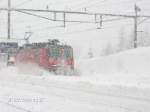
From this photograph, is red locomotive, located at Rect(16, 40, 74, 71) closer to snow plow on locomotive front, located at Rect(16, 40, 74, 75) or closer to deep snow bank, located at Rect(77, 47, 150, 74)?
snow plow on locomotive front, located at Rect(16, 40, 74, 75)

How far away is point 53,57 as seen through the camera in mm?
32594

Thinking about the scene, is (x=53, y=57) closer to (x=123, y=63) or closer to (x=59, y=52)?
(x=59, y=52)

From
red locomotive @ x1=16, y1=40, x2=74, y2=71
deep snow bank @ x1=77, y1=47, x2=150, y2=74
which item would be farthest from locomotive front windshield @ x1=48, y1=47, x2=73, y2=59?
deep snow bank @ x1=77, y1=47, x2=150, y2=74

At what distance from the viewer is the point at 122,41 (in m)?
129

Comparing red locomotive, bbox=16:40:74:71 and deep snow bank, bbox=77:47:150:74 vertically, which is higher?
red locomotive, bbox=16:40:74:71

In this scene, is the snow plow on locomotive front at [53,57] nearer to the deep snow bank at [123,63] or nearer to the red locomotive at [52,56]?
the red locomotive at [52,56]

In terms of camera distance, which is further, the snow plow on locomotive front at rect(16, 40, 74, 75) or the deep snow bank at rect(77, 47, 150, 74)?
the deep snow bank at rect(77, 47, 150, 74)

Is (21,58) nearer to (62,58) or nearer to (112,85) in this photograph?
(62,58)

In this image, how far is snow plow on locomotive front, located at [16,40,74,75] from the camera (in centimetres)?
3238

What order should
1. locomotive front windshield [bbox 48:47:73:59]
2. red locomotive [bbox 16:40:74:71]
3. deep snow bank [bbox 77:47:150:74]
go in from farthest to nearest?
deep snow bank [bbox 77:47:150:74]
locomotive front windshield [bbox 48:47:73:59]
red locomotive [bbox 16:40:74:71]

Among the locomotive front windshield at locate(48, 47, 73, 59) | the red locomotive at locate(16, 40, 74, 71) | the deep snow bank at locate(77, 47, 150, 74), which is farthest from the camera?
the deep snow bank at locate(77, 47, 150, 74)

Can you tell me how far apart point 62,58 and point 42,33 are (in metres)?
52.8

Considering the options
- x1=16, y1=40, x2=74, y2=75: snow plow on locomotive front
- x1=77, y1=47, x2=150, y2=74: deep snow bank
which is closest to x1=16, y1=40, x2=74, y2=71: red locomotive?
x1=16, y1=40, x2=74, y2=75: snow plow on locomotive front

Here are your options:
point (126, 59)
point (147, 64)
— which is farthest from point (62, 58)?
point (126, 59)
